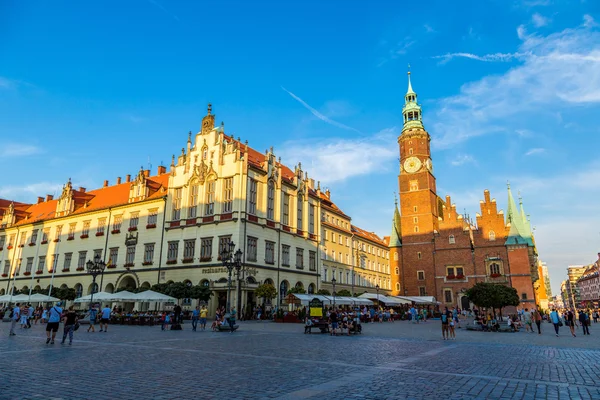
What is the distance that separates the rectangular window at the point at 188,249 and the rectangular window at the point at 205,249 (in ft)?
4.22

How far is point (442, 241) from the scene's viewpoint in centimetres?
7219

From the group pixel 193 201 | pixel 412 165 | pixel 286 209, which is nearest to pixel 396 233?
pixel 412 165

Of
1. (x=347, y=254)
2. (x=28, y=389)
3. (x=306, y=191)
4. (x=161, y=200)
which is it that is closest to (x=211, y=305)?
(x=161, y=200)

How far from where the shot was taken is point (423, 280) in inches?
2881

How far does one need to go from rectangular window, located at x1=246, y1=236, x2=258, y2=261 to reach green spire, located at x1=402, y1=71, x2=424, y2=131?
49835mm

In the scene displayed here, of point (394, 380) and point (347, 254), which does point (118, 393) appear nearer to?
point (394, 380)

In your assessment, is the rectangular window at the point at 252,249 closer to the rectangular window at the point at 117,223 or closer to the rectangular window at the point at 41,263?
the rectangular window at the point at 117,223

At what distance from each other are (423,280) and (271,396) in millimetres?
69994

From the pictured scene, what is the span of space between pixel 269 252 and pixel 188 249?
9006 millimetres

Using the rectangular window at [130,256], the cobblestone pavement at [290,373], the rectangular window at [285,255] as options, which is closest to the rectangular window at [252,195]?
the rectangular window at [285,255]

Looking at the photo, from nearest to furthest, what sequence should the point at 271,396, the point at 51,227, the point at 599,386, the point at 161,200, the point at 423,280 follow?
the point at 271,396, the point at 599,386, the point at 161,200, the point at 51,227, the point at 423,280

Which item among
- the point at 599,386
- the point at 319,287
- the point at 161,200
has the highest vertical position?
the point at 161,200

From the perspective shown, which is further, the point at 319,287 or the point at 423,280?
the point at 423,280

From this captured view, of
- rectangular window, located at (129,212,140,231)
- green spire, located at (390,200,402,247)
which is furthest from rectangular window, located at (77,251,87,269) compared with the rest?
green spire, located at (390,200,402,247)
